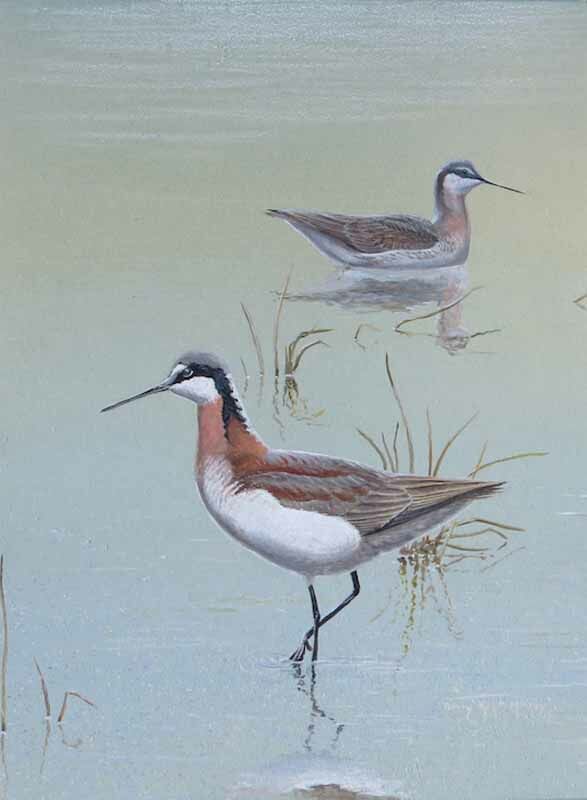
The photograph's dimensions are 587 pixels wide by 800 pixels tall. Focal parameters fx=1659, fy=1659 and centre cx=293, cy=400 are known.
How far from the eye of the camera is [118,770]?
7.98 feet

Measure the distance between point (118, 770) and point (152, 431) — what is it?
22.8 inches

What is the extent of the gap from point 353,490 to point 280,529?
131 millimetres

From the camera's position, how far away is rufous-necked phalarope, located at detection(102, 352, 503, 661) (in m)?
2.57

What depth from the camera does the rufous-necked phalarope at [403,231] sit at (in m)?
2.89

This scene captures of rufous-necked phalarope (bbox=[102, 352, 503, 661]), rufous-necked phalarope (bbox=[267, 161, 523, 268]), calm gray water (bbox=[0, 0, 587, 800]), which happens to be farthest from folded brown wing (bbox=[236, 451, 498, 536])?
rufous-necked phalarope (bbox=[267, 161, 523, 268])

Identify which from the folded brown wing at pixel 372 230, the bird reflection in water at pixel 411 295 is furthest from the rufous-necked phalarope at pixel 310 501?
the folded brown wing at pixel 372 230

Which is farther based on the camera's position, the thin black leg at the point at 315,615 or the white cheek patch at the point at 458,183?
the white cheek patch at the point at 458,183

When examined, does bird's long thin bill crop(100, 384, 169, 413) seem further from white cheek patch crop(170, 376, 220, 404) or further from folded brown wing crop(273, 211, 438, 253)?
folded brown wing crop(273, 211, 438, 253)

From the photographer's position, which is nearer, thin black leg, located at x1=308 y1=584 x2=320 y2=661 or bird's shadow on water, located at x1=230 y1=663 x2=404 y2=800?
bird's shadow on water, located at x1=230 y1=663 x2=404 y2=800

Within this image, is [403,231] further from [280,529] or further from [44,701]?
[44,701]

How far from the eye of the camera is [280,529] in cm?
256

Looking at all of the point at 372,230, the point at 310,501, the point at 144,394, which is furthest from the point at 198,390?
the point at 372,230

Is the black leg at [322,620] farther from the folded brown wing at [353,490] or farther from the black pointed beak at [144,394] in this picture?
the black pointed beak at [144,394]

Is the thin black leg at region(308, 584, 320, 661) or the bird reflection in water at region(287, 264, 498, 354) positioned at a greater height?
the bird reflection in water at region(287, 264, 498, 354)
